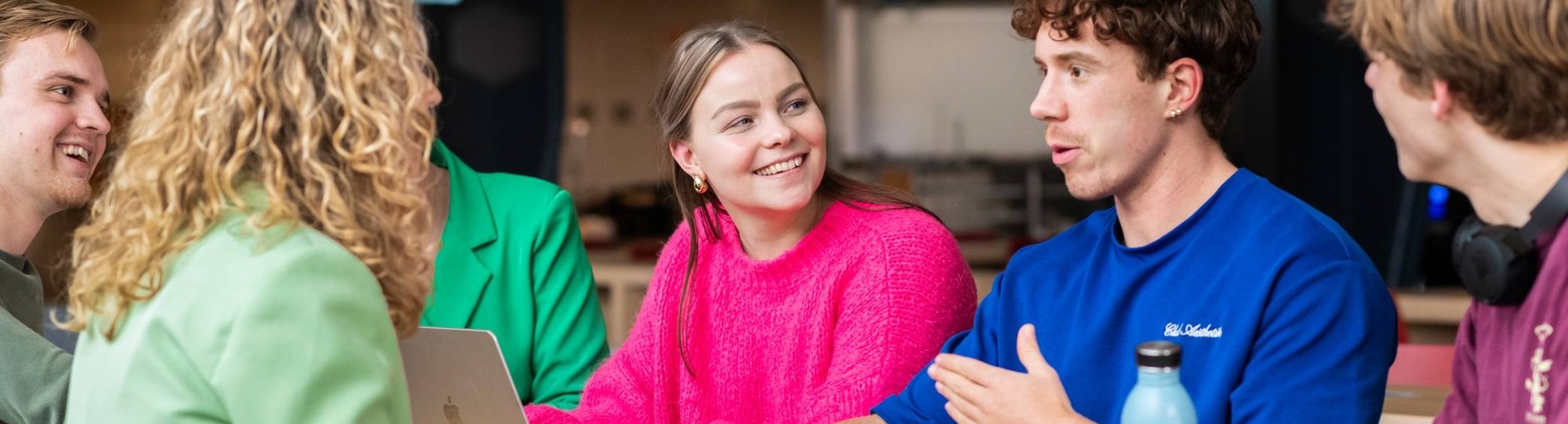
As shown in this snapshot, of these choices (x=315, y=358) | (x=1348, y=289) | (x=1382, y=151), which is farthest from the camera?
(x=1382, y=151)

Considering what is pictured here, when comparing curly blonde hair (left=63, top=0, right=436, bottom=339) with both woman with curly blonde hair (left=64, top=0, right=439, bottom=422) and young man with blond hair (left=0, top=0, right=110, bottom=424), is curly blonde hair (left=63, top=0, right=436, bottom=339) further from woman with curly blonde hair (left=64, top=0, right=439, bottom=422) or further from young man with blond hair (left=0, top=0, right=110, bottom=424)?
young man with blond hair (left=0, top=0, right=110, bottom=424)

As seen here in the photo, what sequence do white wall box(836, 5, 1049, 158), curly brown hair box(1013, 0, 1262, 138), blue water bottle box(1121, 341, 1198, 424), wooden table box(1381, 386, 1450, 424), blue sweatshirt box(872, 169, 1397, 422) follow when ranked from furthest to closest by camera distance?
white wall box(836, 5, 1049, 158) < wooden table box(1381, 386, 1450, 424) < curly brown hair box(1013, 0, 1262, 138) < blue sweatshirt box(872, 169, 1397, 422) < blue water bottle box(1121, 341, 1198, 424)

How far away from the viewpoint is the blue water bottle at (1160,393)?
1213 mm

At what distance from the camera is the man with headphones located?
1.16m

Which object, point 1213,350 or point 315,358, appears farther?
point 1213,350

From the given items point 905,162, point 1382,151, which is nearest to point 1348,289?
point 1382,151

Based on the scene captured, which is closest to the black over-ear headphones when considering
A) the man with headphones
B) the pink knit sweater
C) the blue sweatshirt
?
the man with headphones

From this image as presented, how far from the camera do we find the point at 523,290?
2154 mm

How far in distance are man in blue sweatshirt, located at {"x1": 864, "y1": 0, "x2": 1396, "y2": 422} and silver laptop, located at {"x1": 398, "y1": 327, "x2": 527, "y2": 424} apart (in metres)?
0.48

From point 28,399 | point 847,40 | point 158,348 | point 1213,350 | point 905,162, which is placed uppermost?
point 158,348

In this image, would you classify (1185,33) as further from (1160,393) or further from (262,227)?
(262,227)

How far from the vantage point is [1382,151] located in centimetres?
448

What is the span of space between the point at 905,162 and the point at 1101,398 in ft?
18.4

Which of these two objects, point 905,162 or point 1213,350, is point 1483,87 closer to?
point 1213,350
